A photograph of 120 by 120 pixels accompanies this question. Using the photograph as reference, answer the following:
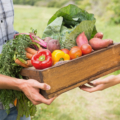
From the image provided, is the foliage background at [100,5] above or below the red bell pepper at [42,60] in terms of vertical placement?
below

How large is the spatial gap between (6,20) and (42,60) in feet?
1.95

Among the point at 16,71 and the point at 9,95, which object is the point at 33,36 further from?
the point at 9,95

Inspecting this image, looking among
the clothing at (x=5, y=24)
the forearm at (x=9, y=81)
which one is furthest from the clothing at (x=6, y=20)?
the forearm at (x=9, y=81)

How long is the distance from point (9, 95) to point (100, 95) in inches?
106

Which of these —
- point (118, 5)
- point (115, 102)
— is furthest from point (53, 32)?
point (118, 5)

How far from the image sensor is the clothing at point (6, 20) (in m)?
1.66

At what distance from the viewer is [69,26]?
1.87 meters

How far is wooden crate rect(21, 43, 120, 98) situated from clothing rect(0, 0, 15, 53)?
0.41 m

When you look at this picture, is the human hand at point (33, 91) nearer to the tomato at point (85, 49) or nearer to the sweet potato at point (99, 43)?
the tomato at point (85, 49)

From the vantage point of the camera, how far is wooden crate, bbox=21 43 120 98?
1319 millimetres

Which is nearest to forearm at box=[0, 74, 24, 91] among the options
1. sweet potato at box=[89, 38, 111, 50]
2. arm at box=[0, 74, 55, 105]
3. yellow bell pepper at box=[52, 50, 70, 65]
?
arm at box=[0, 74, 55, 105]

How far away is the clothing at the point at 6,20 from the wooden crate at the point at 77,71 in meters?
0.41

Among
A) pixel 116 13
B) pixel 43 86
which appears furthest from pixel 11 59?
pixel 116 13

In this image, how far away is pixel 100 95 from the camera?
392cm
